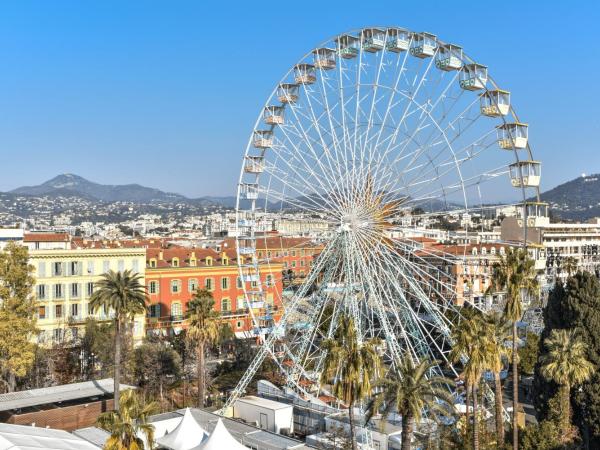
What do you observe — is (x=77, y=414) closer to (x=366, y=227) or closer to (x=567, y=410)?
(x=366, y=227)

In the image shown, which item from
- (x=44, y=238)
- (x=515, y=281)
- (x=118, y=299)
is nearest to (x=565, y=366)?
(x=515, y=281)

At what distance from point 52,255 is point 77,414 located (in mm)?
21223

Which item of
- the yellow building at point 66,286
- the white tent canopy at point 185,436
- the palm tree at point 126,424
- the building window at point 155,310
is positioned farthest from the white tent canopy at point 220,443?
the building window at point 155,310

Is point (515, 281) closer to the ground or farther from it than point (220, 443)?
farther from it

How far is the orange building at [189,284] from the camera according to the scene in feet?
230

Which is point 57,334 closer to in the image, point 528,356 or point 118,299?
point 118,299

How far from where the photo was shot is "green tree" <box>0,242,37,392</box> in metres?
45.1

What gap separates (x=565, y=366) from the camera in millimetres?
38094

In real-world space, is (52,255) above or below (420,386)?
above

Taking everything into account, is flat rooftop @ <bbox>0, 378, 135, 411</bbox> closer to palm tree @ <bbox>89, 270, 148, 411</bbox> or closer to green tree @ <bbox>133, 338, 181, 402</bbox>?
palm tree @ <bbox>89, 270, 148, 411</bbox>

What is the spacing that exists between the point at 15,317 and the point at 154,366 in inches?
498

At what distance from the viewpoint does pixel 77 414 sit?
4338cm

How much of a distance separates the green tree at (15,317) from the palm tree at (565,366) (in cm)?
3201

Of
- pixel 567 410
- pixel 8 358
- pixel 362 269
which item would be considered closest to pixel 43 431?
pixel 8 358
